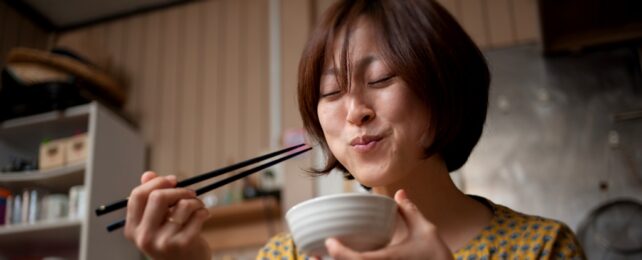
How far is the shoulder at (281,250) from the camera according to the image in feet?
3.83

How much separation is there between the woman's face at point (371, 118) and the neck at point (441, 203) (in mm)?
46

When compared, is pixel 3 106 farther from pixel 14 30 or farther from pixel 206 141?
pixel 206 141

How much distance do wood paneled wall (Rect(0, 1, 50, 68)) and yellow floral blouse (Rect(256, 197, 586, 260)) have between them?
357cm

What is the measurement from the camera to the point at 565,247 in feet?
3.46

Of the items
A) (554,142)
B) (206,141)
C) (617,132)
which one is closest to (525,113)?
(554,142)

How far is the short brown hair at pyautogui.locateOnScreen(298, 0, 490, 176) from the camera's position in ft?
3.35

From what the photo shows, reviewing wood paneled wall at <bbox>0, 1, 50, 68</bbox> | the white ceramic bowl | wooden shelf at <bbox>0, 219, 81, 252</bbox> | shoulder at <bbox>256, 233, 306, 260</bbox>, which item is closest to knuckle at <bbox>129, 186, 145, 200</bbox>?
the white ceramic bowl

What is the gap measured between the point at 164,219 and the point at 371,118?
34 centimetres

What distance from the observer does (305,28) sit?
137 inches

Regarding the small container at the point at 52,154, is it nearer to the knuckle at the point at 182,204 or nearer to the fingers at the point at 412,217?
the knuckle at the point at 182,204

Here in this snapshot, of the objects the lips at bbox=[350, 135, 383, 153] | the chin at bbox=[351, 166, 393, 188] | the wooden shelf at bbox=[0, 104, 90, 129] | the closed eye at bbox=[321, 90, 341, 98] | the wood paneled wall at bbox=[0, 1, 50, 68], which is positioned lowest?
the chin at bbox=[351, 166, 393, 188]

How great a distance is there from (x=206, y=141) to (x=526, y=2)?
1871 mm

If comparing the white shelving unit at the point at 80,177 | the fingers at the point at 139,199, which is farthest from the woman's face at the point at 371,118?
the white shelving unit at the point at 80,177

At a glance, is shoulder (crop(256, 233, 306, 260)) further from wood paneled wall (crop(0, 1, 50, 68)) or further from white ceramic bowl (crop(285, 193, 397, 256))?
wood paneled wall (crop(0, 1, 50, 68))
